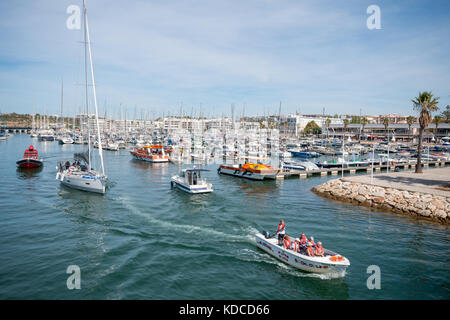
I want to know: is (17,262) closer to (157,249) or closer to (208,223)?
(157,249)

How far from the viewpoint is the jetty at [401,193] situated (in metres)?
30.4

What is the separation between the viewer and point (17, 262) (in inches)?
748

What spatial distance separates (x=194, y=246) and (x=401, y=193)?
86.3 ft

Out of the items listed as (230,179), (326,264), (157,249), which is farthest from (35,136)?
(326,264)

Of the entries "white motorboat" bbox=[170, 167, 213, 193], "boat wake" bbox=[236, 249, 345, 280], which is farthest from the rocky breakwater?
"boat wake" bbox=[236, 249, 345, 280]

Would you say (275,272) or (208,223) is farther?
(208,223)

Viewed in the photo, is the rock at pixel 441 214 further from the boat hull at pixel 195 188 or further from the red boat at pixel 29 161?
the red boat at pixel 29 161

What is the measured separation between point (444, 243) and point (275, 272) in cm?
1521

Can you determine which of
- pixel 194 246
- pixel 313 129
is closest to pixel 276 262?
pixel 194 246

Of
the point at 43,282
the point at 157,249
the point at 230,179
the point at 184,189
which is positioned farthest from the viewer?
the point at 230,179

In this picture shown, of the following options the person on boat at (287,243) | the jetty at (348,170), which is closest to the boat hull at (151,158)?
the jetty at (348,170)

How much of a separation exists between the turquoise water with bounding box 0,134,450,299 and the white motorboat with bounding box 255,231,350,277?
47cm

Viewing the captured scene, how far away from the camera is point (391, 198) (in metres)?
34.0
